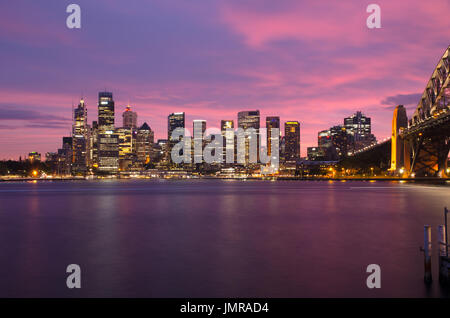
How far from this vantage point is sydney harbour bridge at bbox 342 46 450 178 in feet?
333

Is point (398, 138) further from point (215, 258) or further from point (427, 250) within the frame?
point (427, 250)

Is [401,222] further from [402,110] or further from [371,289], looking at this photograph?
[402,110]

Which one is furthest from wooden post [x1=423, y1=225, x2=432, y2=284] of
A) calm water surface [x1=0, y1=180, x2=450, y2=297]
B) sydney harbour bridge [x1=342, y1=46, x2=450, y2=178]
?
sydney harbour bridge [x1=342, y1=46, x2=450, y2=178]

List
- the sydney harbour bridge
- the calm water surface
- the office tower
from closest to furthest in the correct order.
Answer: the calm water surface, the sydney harbour bridge, the office tower

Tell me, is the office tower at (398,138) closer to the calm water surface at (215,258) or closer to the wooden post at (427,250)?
the calm water surface at (215,258)

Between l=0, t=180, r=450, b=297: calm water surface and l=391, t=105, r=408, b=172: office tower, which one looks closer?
l=0, t=180, r=450, b=297: calm water surface

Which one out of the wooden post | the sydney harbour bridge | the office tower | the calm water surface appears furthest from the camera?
the office tower

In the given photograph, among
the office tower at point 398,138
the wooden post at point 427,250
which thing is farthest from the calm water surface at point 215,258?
the office tower at point 398,138

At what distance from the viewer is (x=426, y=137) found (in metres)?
107

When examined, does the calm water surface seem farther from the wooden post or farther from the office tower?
the office tower

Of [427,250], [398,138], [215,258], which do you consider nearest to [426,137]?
[398,138]

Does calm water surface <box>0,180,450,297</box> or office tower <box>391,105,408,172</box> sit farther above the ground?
office tower <box>391,105,408,172</box>

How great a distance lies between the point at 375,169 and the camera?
7298 inches

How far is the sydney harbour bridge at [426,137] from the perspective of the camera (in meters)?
101
